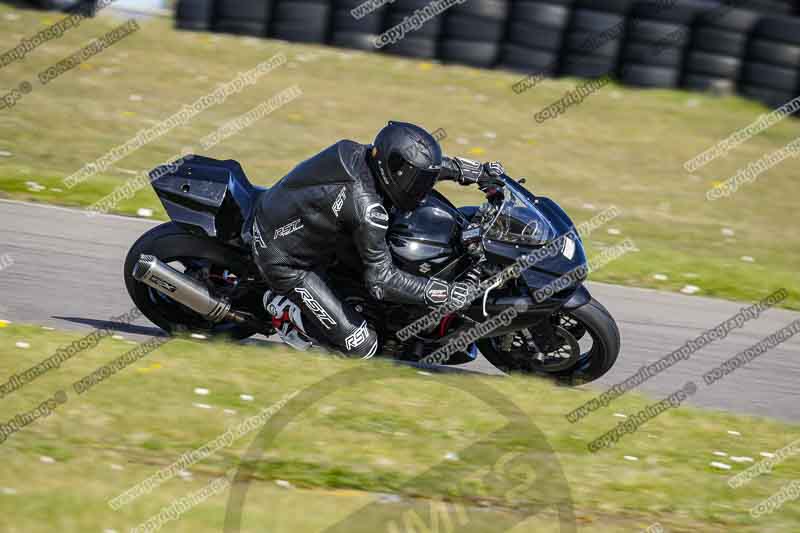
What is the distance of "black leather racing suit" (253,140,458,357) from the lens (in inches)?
224

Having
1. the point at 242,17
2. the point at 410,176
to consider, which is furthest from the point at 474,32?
the point at 410,176

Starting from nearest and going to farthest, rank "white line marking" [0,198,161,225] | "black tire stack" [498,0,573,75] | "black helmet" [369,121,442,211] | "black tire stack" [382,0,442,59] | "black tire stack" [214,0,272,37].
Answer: "black helmet" [369,121,442,211] < "white line marking" [0,198,161,225] < "black tire stack" [498,0,573,75] < "black tire stack" [382,0,442,59] < "black tire stack" [214,0,272,37]

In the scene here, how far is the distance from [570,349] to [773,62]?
372 inches

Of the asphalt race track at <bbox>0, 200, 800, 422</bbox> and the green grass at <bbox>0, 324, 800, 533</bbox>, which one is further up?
the green grass at <bbox>0, 324, 800, 533</bbox>

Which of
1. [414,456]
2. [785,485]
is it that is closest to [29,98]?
[414,456]

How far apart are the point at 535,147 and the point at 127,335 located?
7.40m

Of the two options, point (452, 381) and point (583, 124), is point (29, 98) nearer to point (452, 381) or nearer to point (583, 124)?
point (583, 124)

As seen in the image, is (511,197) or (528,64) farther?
(528,64)

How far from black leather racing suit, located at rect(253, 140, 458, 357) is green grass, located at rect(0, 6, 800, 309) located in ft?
11.9

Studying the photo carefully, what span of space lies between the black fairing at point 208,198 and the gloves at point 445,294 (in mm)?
1181

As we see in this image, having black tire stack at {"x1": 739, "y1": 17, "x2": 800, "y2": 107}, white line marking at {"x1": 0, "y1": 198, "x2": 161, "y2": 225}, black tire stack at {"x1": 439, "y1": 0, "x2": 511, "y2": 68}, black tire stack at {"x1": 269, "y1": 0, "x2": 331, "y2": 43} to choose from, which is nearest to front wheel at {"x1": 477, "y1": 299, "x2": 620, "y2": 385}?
white line marking at {"x1": 0, "y1": 198, "x2": 161, "y2": 225}

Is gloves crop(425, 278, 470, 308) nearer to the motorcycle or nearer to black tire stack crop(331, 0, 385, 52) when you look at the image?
the motorcycle

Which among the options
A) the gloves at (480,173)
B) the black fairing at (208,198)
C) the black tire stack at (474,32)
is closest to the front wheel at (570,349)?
the gloves at (480,173)

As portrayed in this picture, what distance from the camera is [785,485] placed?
5.30m
